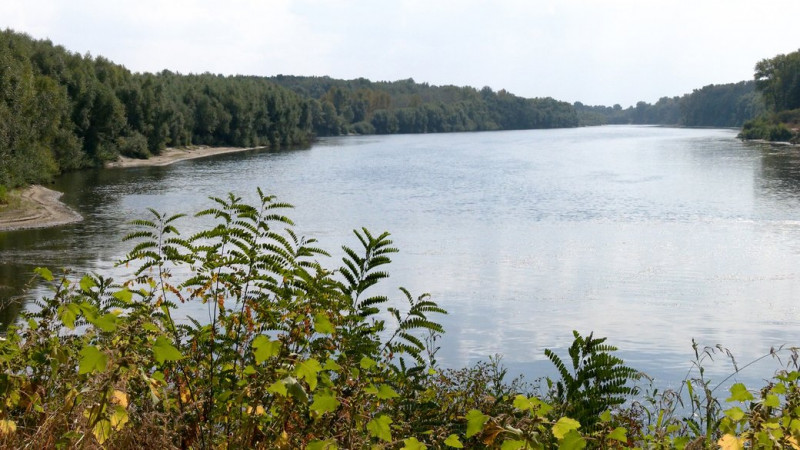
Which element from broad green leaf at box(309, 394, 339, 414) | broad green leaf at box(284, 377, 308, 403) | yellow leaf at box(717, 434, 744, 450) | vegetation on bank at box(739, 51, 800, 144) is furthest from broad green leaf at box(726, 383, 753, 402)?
vegetation on bank at box(739, 51, 800, 144)

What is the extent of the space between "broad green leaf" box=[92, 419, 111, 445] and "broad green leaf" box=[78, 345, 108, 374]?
39cm

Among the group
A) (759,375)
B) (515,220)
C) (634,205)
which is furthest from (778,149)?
(759,375)

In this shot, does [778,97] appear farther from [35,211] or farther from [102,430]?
[102,430]

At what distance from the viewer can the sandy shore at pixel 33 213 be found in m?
31.0

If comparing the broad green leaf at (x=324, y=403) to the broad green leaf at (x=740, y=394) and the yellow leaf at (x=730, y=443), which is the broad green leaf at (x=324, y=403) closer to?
the yellow leaf at (x=730, y=443)

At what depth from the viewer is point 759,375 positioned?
46.4 ft

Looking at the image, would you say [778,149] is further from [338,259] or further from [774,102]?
[338,259]

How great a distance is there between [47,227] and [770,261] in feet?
80.6

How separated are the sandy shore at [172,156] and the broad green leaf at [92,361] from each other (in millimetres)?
63122

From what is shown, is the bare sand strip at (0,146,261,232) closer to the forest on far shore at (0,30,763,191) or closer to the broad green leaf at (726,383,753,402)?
the forest on far shore at (0,30,763,191)

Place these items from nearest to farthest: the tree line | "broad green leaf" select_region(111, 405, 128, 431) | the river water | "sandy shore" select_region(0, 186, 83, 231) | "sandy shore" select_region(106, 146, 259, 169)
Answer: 1. "broad green leaf" select_region(111, 405, 128, 431)
2. the river water
3. "sandy shore" select_region(0, 186, 83, 231)
4. the tree line
5. "sandy shore" select_region(106, 146, 259, 169)

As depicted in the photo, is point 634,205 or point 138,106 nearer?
point 634,205

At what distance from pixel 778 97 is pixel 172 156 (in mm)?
76740

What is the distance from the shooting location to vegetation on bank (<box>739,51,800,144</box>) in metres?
98.6
